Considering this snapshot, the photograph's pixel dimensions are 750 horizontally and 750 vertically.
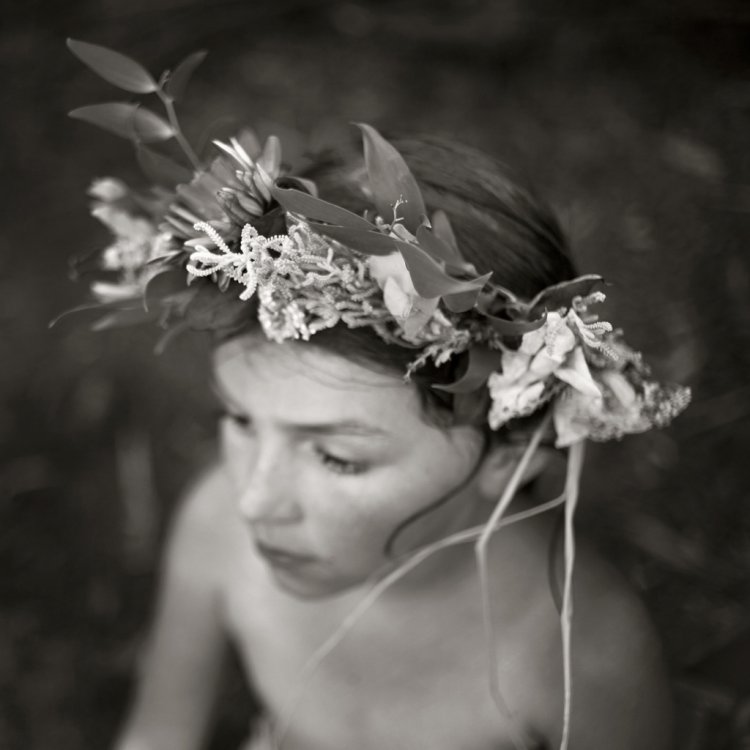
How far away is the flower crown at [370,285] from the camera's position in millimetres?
942

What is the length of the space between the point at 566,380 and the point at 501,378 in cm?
7

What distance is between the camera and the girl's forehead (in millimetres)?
1100

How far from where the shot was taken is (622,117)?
8.57 ft

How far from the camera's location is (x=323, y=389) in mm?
1101

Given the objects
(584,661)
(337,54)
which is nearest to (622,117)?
(337,54)

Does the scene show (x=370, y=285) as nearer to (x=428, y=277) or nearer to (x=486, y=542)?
(x=428, y=277)

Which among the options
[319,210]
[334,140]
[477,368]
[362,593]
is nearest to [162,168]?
[319,210]

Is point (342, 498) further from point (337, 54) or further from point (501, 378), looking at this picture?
point (337, 54)

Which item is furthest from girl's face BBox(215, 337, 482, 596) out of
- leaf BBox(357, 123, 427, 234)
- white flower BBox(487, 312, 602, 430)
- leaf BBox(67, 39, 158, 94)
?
leaf BBox(67, 39, 158, 94)

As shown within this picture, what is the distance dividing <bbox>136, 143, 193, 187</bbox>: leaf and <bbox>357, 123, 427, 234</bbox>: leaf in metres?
0.29

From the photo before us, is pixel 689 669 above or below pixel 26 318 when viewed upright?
below

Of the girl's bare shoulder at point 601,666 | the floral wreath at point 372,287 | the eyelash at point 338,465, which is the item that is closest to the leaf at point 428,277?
the floral wreath at point 372,287

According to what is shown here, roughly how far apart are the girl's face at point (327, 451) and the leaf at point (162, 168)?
20cm

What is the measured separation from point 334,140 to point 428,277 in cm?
143
